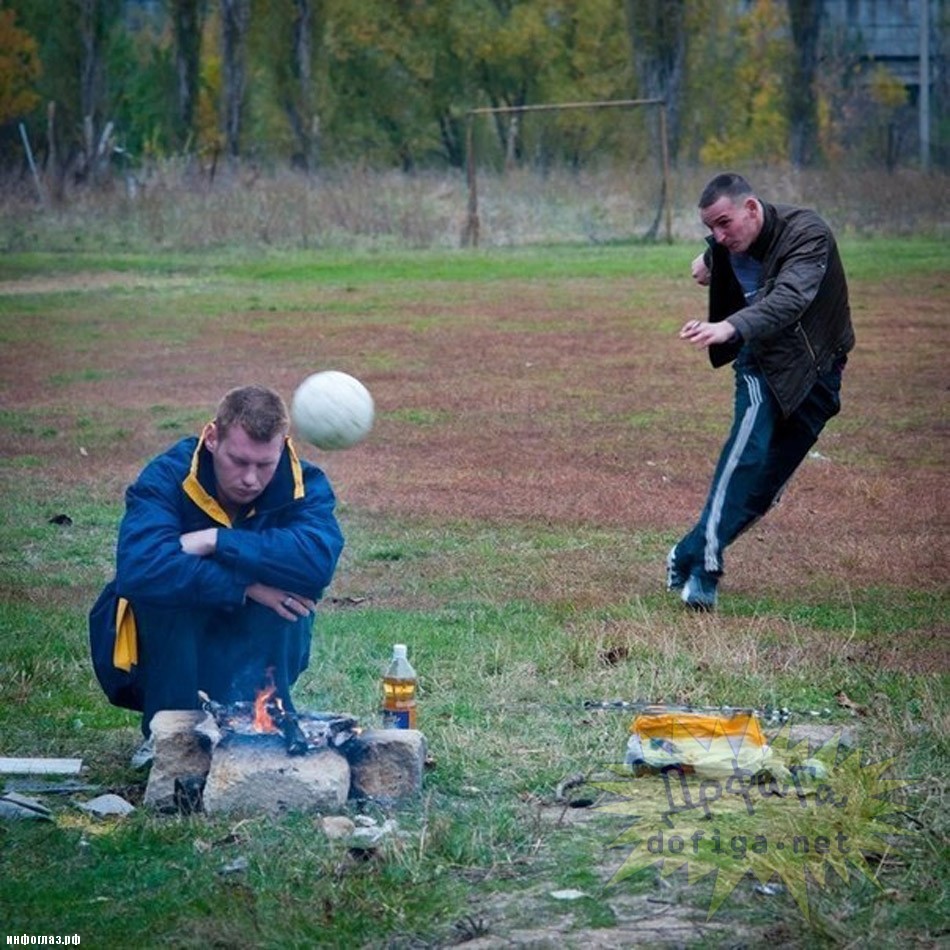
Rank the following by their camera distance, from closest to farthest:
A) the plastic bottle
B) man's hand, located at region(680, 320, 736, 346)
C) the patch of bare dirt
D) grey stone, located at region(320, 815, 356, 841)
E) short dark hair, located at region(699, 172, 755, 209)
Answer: grey stone, located at region(320, 815, 356, 841) < the plastic bottle < man's hand, located at region(680, 320, 736, 346) < short dark hair, located at region(699, 172, 755, 209) < the patch of bare dirt

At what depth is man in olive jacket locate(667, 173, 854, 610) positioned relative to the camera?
333 inches

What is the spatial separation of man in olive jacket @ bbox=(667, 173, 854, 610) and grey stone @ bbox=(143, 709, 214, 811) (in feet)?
11.5

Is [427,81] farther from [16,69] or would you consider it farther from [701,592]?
[701,592]

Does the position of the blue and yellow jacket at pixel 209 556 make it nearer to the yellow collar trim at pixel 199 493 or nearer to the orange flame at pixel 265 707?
the yellow collar trim at pixel 199 493

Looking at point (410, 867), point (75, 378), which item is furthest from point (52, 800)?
point (75, 378)

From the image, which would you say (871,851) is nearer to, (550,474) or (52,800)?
(52,800)

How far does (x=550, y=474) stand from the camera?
12.7m

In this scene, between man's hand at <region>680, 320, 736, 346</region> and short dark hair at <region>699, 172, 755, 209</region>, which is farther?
short dark hair at <region>699, 172, 755, 209</region>

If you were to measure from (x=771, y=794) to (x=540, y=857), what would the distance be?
88 cm

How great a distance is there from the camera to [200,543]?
576 centimetres

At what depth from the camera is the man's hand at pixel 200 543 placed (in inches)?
226

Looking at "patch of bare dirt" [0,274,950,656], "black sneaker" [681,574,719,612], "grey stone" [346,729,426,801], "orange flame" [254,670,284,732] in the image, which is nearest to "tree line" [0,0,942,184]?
"patch of bare dirt" [0,274,950,656]

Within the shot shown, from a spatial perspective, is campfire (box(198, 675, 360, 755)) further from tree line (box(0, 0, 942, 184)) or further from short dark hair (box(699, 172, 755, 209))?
tree line (box(0, 0, 942, 184))

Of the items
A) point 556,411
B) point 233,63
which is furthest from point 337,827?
point 233,63
